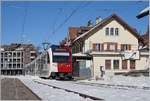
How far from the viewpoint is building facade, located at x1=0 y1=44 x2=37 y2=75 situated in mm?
155375

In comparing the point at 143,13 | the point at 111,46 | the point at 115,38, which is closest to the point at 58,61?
the point at 143,13

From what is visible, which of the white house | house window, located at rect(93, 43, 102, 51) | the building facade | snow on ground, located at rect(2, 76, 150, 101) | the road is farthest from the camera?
the building facade

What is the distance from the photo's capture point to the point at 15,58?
163 metres

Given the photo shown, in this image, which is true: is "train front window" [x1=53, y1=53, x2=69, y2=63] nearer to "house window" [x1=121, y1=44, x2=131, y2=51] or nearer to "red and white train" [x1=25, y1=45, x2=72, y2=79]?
"red and white train" [x1=25, y1=45, x2=72, y2=79]

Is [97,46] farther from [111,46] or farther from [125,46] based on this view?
[125,46]

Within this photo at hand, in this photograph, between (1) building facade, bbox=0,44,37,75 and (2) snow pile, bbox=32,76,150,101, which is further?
(1) building facade, bbox=0,44,37,75

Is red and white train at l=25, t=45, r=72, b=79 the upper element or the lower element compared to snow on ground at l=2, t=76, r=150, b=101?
upper

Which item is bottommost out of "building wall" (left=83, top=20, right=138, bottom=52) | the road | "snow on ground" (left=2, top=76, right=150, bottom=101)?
the road

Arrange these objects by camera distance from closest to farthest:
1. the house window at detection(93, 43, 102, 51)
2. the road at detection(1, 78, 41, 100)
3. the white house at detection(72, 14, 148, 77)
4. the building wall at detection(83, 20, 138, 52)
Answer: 1. the road at detection(1, 78, 41, 100)
2. the house window at detection(93, 43, 102, 51)
3. the white house at detection(72, 14, 148, 77)
4. the building wall at detection(83, 20, 138, 52)

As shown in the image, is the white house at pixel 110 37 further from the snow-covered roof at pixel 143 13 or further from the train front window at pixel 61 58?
the snow-covered roof at pixel 143 13

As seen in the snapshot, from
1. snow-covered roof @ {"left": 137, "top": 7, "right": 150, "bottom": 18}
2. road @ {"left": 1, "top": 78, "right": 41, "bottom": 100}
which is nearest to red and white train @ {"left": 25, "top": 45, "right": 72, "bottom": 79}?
snow-covered roof @ {"left": 137, "top": 7, "right": 150, "bottom": 18}

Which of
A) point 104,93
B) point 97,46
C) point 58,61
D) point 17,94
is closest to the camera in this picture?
point 104,93

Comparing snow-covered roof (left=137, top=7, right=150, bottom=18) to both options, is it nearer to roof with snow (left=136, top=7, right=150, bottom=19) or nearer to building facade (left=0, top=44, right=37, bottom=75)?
roof with snow (left=136, top=7, right=150, bottom=19)

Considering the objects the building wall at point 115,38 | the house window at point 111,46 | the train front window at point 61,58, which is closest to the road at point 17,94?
the train front window at point 61,58
